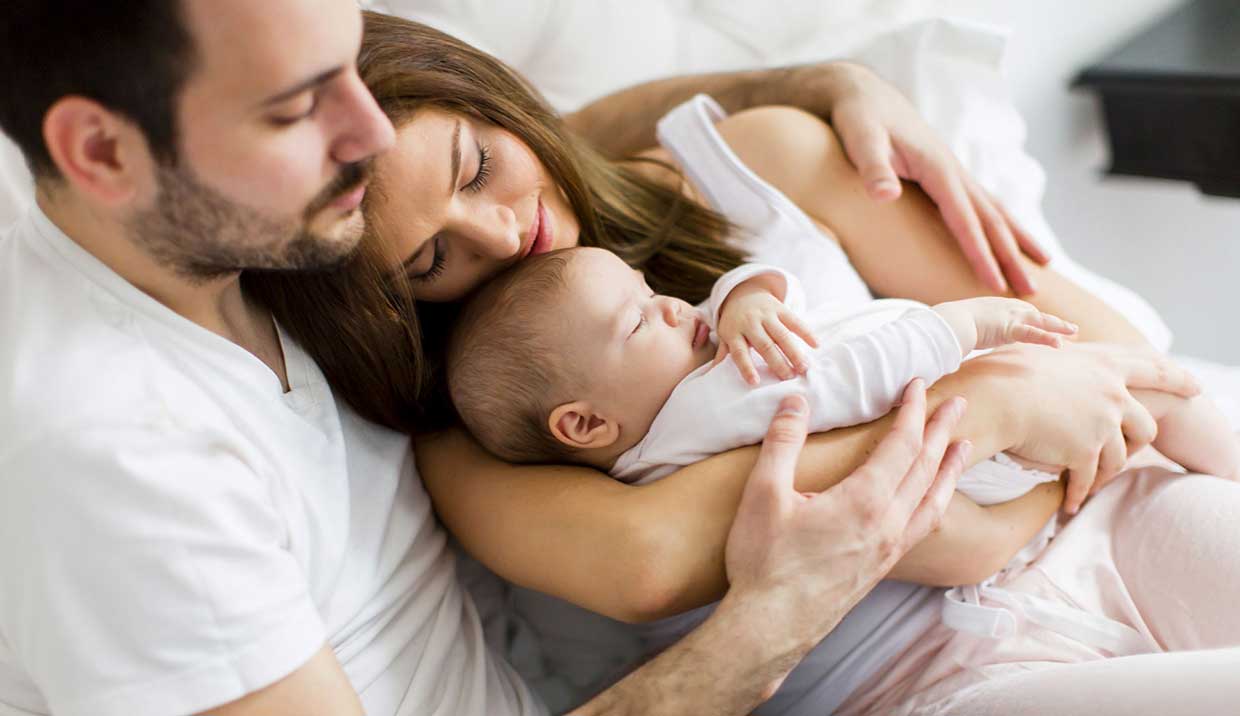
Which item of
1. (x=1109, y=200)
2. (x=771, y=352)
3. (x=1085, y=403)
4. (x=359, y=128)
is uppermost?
(x=359, y=128)

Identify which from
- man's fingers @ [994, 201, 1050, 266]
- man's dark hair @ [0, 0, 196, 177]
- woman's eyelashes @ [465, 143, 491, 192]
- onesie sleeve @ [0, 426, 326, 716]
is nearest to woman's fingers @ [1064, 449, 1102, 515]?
man's fingers @ [994, 201, 1050, 266]

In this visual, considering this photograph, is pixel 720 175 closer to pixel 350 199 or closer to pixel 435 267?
pixel 435 267

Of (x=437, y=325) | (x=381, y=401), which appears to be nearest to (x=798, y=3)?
(x=437, y=325)

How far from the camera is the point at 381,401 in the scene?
1.17 meters

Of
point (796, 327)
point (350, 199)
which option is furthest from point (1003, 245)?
point (350, 199)

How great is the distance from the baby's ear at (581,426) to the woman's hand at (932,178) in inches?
17.5

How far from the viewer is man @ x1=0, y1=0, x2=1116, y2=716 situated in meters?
0.79

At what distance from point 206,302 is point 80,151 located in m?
0.20

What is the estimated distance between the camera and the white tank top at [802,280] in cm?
121

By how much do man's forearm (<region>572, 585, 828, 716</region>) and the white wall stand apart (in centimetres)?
150

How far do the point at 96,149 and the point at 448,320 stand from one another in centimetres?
52

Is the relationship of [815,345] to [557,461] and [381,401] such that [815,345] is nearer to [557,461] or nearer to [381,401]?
[557,461]

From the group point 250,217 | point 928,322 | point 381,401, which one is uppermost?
point 250,217

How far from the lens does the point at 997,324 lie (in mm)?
1098
